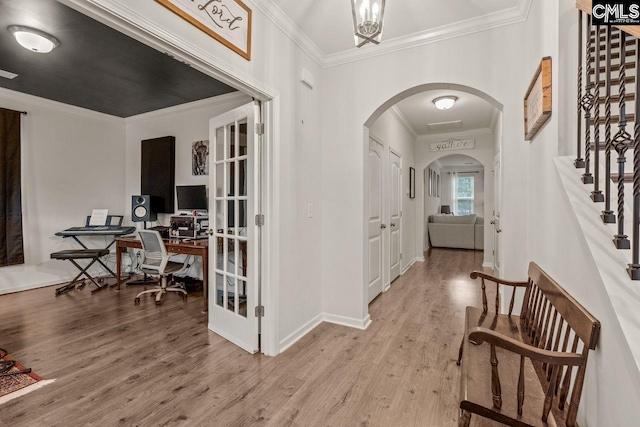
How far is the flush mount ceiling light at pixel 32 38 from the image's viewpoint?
2.51m

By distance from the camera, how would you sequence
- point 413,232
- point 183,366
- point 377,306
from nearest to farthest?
point 183,366, point 377,306, point 413,232

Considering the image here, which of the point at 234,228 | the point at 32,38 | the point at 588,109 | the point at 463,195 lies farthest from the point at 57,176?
the point at 463,195

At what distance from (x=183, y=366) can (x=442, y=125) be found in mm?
5523

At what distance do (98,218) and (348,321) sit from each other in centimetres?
423

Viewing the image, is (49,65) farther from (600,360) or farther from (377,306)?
(600,360)

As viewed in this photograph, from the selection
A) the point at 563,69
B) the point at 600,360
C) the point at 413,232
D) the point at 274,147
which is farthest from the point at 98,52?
the point at 413,232

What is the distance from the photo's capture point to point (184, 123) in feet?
15.1

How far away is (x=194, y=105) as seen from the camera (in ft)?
14.6

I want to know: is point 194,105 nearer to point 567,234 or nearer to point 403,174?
point 403,174

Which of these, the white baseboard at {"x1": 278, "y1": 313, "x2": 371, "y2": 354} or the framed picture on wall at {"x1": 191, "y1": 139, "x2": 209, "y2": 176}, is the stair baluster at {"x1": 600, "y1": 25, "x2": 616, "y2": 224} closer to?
the white baseboard at {"x1": 278, "y1": 313, "x2": 371, "y2": 354}

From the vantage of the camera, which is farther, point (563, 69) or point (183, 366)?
point (183, 366)

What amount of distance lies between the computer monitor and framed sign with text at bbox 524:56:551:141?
373cm

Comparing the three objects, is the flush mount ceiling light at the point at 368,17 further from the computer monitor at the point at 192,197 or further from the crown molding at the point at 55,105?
the crown molding at the point at 55,105

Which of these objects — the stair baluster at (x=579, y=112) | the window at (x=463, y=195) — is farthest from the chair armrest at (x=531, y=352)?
the window at (x=463, y=195)
